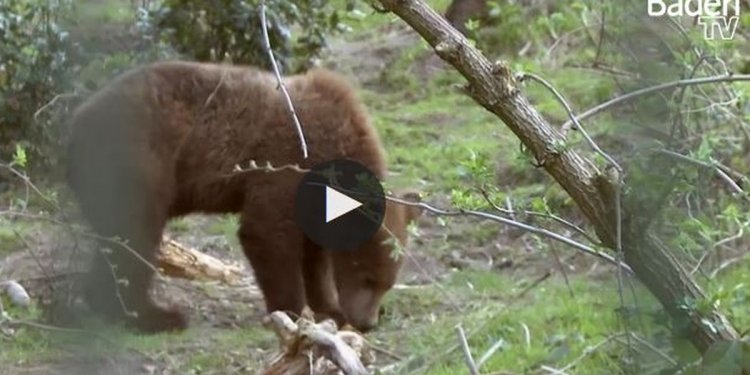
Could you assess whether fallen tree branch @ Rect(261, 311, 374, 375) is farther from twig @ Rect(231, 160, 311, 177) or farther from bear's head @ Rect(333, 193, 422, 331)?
bear's head @ Rect(333, 193, 422, 331)

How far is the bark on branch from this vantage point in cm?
302

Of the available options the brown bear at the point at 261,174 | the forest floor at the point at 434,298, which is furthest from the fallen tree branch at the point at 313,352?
the brown bear at the point at 261,174

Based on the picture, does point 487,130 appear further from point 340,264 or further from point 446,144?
point 340,264

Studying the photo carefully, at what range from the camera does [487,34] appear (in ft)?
27.2

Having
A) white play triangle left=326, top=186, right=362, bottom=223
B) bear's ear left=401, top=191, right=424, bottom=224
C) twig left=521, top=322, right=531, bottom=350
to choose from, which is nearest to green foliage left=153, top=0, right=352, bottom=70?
bear's ear left=401, top=191, right=424, bottom=224

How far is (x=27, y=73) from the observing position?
17.6ft

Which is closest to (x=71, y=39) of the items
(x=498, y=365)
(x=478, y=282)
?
(x=498, y=365)

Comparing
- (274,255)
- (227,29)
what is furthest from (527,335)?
(227,29)

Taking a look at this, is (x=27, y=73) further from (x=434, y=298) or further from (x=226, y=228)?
(x=434, y=298)

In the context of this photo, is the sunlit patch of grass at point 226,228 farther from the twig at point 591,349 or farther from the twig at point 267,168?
the twig at point 591,349

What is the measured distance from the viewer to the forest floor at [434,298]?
3.63 meters

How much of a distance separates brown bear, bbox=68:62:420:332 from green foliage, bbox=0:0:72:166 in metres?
0.29
